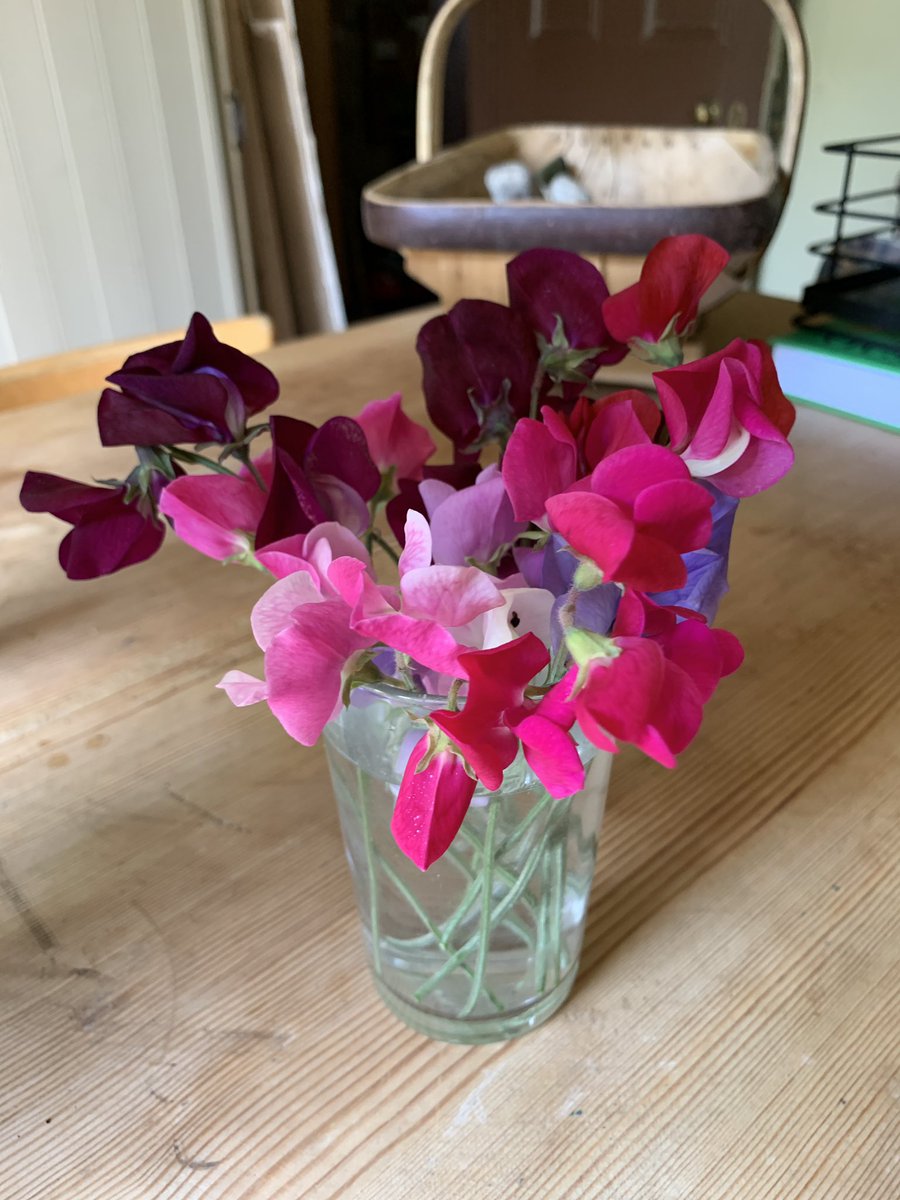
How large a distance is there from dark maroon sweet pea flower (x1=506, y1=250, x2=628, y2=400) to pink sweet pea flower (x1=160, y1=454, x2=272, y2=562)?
10 cm

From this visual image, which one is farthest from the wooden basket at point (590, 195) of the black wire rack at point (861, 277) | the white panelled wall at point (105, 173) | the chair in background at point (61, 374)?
the white panelled wall at point (105, 173)

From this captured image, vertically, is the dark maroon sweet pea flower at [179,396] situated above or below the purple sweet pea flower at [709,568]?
above

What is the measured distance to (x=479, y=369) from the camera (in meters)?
0.28

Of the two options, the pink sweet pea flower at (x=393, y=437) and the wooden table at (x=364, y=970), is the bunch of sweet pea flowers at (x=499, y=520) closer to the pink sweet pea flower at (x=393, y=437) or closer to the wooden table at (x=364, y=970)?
the pink sweet pea flower at (x=393, y=437)

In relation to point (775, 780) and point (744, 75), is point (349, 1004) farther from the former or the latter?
point (744, 75)

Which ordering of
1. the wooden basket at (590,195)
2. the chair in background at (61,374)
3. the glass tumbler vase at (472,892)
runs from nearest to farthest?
1. the glass tumbler vase at (472,892)
2. the wooden basket at (590,195)
3. the chair in background at (61,374)

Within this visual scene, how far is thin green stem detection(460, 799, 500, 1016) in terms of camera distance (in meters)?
0.28

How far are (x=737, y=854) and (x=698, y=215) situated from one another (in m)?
0.54

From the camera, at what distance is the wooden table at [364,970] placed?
30 centimetres

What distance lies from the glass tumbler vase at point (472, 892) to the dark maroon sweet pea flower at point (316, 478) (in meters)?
0.06

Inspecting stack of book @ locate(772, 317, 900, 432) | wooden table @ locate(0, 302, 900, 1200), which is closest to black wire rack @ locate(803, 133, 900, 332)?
stack of book @ locate(772, 317, 900, 432)

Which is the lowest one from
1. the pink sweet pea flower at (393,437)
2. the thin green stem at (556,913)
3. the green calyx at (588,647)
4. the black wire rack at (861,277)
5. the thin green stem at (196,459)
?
the thin green stem at (556,913)

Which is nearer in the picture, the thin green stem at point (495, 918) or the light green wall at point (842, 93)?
the thin green stem at point (495, 918)

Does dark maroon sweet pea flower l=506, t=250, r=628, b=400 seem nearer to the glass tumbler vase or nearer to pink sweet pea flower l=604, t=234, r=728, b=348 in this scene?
pink sweet pea flower l=604, t=234, r=728, b=348
